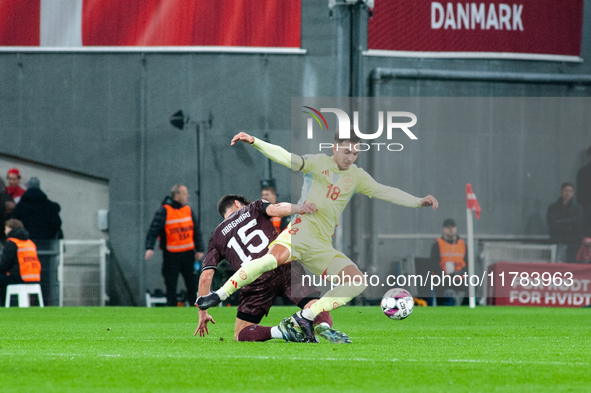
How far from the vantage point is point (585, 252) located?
16.2 m

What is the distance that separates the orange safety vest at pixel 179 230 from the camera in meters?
14.9

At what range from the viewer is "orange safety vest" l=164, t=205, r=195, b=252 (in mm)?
14891

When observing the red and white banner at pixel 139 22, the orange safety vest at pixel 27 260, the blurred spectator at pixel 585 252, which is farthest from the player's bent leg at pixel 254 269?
the red and white banner at pixel 139 22

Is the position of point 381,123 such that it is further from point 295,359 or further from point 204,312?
point 295,359

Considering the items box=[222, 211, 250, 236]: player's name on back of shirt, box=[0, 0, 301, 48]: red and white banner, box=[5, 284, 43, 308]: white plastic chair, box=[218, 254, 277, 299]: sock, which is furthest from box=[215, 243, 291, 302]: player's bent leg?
box=[0, 0, 301, 48]: red and white banner

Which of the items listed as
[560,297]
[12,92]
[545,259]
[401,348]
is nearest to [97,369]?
[401,348]

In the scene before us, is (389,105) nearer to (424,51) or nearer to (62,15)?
(424,51)

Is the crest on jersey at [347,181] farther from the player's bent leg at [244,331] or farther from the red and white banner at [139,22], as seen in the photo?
the red and white banner at [139,22]

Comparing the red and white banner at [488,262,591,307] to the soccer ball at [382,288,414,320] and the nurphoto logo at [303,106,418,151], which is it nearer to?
the nurphoto logo at [303,106,418,151]

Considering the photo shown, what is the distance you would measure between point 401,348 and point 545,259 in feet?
34.5

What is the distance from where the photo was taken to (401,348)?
716 cm

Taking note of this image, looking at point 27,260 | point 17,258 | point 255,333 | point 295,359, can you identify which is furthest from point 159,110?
point 295,359

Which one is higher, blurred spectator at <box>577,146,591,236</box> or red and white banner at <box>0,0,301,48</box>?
red and white banner at <box>0,0,301,48</box>

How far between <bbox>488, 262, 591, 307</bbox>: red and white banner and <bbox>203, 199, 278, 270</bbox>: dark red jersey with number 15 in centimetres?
855
